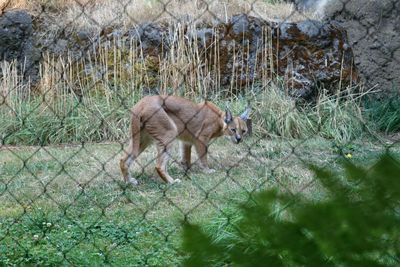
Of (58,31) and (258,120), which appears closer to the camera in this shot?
(258,120)

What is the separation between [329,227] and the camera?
894mm

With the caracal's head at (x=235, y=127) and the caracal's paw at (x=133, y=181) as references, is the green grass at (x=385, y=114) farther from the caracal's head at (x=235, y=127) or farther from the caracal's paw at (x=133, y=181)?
the caracal's paw at (x=133, y=181)

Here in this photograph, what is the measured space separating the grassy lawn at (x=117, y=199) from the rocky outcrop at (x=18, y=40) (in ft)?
5.26

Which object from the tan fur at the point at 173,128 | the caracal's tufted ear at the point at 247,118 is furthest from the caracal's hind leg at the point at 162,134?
the caracal's tufted ear at the point at 247,118

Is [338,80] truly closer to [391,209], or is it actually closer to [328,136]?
[328,136]

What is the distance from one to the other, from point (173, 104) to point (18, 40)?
2.75m

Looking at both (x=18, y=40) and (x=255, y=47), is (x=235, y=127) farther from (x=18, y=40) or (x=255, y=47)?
(x=18, y=40)

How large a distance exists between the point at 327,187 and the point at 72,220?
2.95 meters

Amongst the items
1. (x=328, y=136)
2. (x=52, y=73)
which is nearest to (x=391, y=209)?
(x=328, y=136)

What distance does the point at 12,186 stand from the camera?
4586 millimetres

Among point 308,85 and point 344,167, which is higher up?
point 344,167

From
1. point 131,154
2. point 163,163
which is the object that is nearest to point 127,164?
point 131,154

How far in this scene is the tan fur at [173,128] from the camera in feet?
16.4

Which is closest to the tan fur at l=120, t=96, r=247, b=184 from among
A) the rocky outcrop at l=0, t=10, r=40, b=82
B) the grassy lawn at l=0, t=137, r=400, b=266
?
the grassy lawn at l=0, t=137, r=400, b=266
